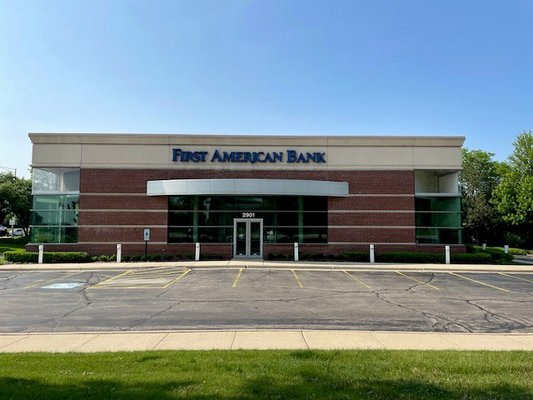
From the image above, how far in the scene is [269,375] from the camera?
528cm

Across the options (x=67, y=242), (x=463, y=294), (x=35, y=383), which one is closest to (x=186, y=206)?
(x=67, y=242)

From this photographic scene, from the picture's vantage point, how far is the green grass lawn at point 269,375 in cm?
458

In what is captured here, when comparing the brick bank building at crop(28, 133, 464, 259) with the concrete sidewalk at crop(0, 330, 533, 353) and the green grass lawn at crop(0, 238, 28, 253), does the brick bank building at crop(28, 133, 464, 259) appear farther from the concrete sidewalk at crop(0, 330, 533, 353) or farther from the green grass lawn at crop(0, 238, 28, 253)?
the concrete sidewalk at crop(0, 330, 533, 353)

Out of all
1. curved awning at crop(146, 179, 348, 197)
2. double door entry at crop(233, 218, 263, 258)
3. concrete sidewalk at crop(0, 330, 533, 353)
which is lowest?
concrete sidewalk at crop(0, 330, 533, 353)

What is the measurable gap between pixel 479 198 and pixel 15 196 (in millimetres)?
54053

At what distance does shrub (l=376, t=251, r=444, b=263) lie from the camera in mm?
24109

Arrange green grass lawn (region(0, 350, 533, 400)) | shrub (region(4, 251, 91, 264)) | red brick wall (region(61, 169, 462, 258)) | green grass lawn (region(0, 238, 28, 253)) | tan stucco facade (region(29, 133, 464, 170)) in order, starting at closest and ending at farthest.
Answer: green grass lawn (region(0, 350, 533, 400)), shrub (region(4, 251, 91, 264)), red brick wall (region(61, 169, 462, 258)), tan stucco facade (region(29, 133, 464, 170)), green grass lawn (region(0, 238, 28, 253))

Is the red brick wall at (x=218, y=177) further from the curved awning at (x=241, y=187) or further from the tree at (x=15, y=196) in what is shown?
the tree at (x=15, y=196)

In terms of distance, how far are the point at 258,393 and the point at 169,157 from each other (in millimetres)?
22374

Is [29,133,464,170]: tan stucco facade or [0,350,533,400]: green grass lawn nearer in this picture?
[0,350,533,400]: green grass lawn

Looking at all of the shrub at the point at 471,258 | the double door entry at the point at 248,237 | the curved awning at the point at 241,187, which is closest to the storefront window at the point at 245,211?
the double door entry at the point at 248,237

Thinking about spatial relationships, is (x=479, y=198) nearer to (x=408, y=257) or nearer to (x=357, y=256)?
(x=408, y=257)

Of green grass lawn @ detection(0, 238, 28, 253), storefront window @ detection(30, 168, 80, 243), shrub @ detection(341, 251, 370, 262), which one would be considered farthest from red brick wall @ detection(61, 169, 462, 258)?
green grass lawn @ detection(0, 238, 28, 253)

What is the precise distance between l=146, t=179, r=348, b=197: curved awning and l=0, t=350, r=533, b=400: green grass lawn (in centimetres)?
1770
